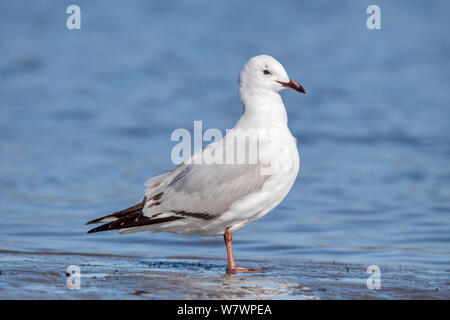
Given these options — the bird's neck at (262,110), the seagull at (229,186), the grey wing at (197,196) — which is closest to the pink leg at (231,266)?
the seagull at (229,186)

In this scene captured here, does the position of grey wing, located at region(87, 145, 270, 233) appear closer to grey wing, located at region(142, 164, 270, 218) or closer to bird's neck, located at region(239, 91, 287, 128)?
grey wing, located at region(142, 164, 270, 218)

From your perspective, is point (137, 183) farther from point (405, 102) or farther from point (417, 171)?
point (405, 102)

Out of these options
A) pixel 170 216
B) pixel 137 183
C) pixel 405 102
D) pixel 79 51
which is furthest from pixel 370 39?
pixel 170 216

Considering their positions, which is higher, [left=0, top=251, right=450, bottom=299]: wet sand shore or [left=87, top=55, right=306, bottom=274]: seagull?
[left=87, top=55, right=306, bottom=274]: seagull

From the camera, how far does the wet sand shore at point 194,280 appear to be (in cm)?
536

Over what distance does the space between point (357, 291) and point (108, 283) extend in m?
1.80

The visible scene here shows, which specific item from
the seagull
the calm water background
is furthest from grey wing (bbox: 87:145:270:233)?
the calm water background

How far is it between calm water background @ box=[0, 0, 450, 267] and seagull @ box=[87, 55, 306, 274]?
125 cm

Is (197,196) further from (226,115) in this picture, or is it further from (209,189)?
(226,115)

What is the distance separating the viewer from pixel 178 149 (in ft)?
45.5

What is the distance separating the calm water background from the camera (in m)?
8.55

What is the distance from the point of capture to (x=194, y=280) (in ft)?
19.4

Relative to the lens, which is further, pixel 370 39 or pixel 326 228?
pixel 370 39

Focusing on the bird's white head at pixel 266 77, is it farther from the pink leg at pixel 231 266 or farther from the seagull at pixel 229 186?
the pink leg at pixel 231 266
